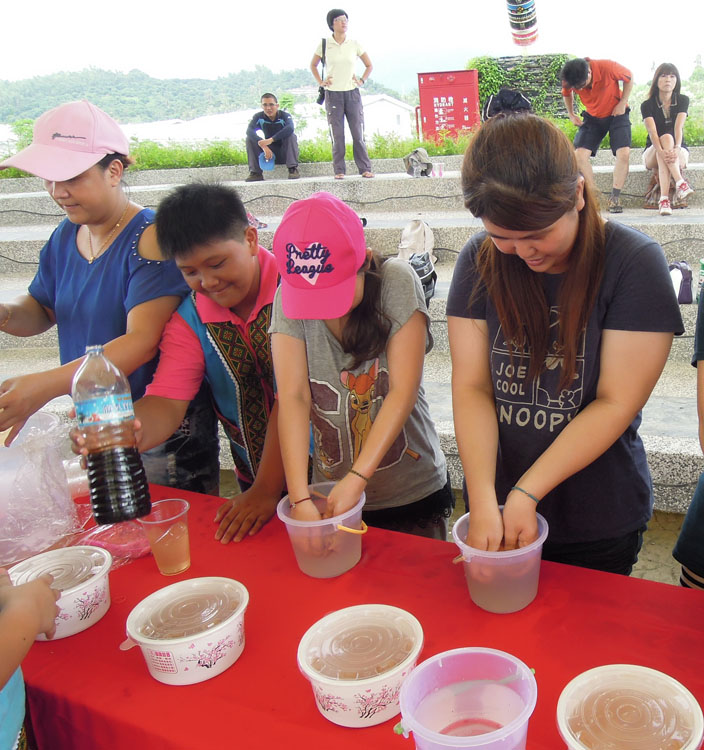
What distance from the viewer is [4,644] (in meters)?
0.71

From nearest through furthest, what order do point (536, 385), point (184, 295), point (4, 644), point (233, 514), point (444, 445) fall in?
point (4, 644) < point (536, 385) < point (233, 514) < point (184, 295) < point (444, 445)

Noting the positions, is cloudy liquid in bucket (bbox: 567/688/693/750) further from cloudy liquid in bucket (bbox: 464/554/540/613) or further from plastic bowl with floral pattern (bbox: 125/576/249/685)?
plastic bowl with floral pattern (bbox: 125/576/249/685)

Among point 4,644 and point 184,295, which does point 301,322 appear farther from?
point 4,644

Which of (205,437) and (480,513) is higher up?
(480,513)

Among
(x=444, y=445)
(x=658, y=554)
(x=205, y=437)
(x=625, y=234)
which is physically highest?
(x=625, y=234)

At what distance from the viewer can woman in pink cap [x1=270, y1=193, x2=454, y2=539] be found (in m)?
1.12

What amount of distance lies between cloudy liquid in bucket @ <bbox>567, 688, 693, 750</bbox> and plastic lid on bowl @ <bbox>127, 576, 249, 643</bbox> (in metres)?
0.44

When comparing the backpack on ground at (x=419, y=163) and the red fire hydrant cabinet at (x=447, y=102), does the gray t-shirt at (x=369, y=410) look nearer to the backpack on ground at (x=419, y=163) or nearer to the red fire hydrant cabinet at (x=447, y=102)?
the backpack on ground at (x=419, y=163)

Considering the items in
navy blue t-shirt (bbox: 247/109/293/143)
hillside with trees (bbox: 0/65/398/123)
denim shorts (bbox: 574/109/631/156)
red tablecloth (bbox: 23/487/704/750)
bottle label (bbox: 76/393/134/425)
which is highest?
hillside with trees (bbox: 0/65/398/123)

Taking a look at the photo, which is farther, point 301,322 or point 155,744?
point 301,322

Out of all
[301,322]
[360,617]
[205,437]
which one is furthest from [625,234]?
[205,437]

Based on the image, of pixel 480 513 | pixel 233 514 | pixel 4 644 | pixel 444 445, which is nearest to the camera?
pixel 4 644

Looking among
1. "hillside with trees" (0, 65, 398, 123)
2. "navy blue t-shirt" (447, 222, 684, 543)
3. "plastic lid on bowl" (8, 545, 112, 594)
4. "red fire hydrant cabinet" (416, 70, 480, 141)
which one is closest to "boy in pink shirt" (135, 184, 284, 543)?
"plastic lid on bowl" (8, 545, 112, 594)

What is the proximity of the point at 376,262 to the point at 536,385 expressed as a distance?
0.42m
